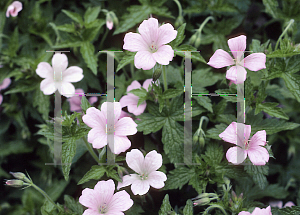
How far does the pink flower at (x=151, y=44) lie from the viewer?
4.08 ft

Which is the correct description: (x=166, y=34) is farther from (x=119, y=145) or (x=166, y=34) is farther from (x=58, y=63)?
(x=58, y=63)

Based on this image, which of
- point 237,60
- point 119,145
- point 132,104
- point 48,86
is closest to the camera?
point 119,145

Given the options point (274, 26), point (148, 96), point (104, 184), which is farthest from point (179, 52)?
point (274, 26)

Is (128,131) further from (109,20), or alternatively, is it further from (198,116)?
(109,20)

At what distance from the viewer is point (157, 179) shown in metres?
1.30

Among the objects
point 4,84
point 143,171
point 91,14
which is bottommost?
point 143,171

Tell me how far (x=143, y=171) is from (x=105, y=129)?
266 mm

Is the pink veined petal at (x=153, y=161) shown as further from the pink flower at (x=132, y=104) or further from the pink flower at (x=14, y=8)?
the pink flower at (x=14, y=8)

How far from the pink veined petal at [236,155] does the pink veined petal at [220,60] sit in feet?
1.21

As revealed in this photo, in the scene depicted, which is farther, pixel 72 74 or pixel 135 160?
pixel 72 74

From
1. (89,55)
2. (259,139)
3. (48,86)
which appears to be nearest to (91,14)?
(89,55)

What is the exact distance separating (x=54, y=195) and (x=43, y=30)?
Answer: 3.60 ft

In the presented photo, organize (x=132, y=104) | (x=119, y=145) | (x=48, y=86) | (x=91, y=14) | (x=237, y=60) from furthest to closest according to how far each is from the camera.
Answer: (x=91, y=14), (x=48, y=86), (x=132, y=104), (x=237, y=60), (x=119, y=145)

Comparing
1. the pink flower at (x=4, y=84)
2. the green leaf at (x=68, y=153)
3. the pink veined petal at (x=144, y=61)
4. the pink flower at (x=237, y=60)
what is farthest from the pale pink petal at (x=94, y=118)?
the pink flower at (x=4, y=84)
